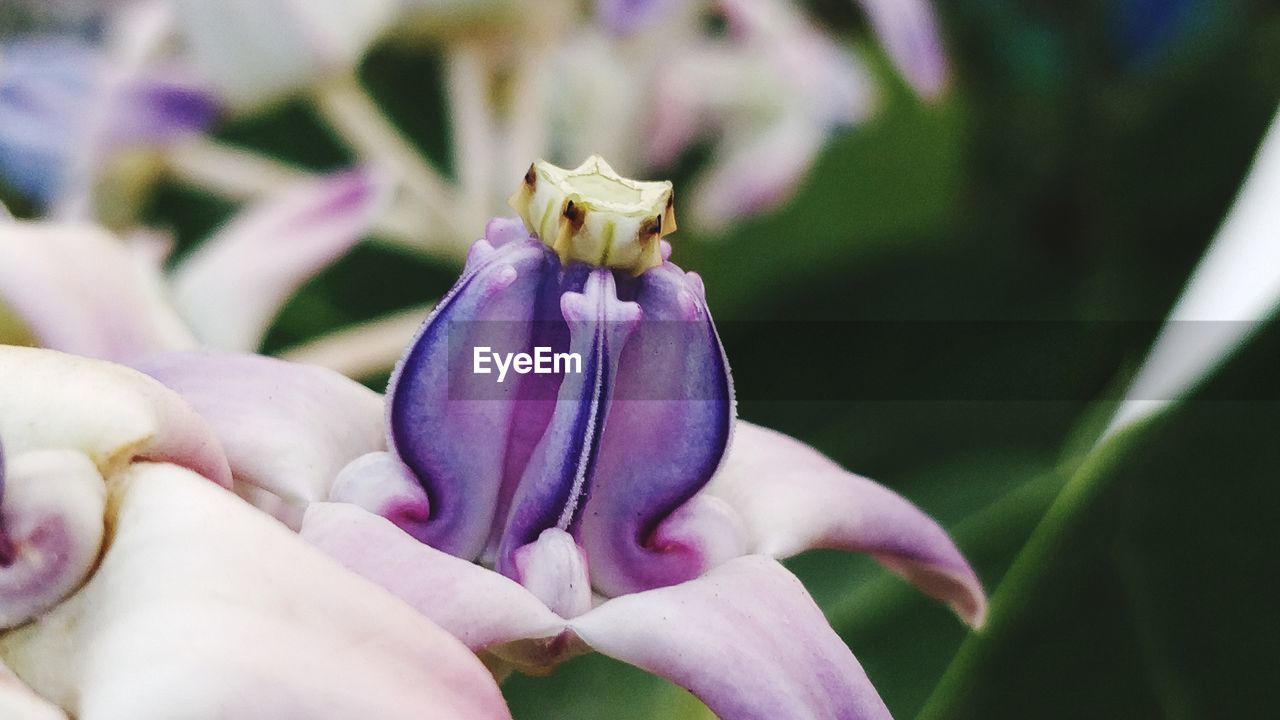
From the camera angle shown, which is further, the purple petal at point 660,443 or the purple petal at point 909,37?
the purple petal at point 909,37

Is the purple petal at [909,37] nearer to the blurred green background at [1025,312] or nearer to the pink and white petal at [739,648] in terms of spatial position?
the blurred green background at [1025,312]

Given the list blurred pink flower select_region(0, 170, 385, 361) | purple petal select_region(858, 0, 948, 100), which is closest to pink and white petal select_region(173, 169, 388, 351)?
blurred pink flower select_region(0, 170, 385, 361)

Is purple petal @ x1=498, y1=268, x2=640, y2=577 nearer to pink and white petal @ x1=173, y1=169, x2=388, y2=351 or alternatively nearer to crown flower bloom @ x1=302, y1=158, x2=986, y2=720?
crown flower bloom @ x1=302, y1=158, x2=986, y2=720

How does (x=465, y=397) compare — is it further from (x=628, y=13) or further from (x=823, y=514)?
(x=628, y=13)

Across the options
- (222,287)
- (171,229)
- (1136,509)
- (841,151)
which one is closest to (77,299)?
(222,287)

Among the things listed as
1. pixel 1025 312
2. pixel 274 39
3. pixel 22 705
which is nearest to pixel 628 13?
pixel 274 39

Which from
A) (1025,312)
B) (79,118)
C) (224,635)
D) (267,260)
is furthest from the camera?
(1025,312)

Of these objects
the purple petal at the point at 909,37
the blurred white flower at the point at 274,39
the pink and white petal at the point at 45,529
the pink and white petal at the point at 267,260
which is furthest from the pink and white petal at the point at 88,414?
the purple petal at the point at 909,37
